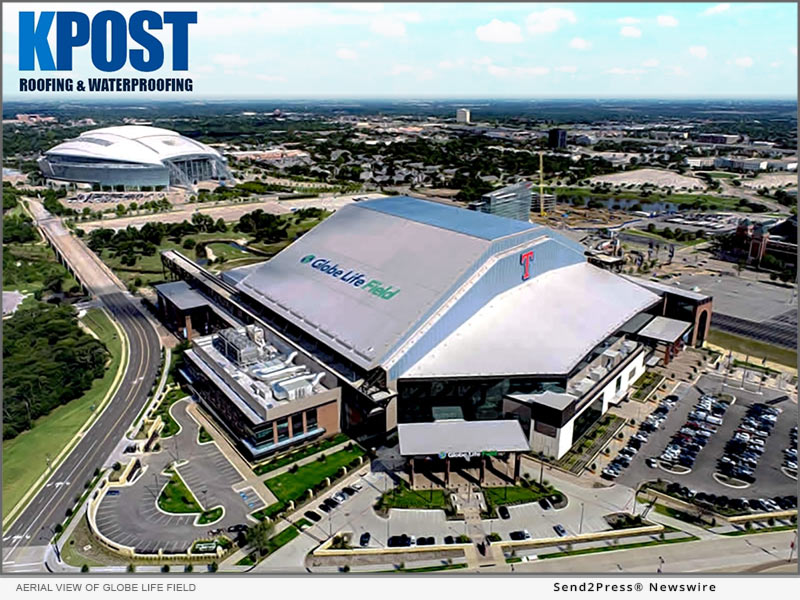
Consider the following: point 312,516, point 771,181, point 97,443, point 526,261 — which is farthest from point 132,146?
point 771,181

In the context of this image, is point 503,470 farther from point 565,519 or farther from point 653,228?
point 653,228

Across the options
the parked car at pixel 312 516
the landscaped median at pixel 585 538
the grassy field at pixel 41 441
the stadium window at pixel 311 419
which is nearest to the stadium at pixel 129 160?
the grassy field at pixel 41 441

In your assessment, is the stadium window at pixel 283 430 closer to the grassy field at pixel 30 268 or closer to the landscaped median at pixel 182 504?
the landscaped median at pixel 182 504

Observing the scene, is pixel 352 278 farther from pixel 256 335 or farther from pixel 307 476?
pixel 307 476

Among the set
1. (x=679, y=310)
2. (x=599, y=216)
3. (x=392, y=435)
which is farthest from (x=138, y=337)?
(x=599, y=216)

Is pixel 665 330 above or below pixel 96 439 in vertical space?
above

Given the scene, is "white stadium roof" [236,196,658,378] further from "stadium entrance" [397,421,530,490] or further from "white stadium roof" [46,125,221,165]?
"white stadium roof" [46,125,221,165]
